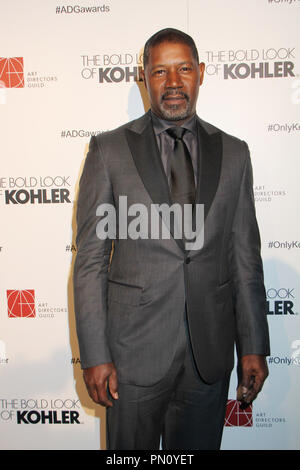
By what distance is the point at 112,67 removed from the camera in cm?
217

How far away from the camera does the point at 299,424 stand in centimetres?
236

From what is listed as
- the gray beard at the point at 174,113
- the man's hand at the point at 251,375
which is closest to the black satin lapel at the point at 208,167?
the gray beard at the point at 174,113

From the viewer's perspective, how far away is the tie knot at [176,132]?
4.82ft

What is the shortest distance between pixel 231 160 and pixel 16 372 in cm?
192

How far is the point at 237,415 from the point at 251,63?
2175mm

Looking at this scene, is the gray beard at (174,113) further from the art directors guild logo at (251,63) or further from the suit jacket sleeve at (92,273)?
the art directors guild logo at (251,63)

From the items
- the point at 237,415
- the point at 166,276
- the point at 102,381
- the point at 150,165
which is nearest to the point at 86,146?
the point at 150,165

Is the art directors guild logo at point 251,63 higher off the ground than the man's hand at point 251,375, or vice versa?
the art directors guild logo at point 251,63

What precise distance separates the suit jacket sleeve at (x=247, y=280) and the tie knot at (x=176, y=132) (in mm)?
304

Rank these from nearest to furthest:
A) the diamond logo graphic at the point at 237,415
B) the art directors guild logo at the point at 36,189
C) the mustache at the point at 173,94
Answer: the mustache at the point at 173,94, the art directors guild logo at the point at 36,189, the diamond logo graphic at the point at 237,415

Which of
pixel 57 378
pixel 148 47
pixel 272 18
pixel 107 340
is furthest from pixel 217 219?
pixel 57 378

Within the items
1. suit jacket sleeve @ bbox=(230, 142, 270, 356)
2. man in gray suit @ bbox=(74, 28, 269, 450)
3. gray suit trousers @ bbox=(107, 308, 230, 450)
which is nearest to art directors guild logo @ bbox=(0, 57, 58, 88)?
man in gray suit @ bbox=(74, 28, 269, 450)

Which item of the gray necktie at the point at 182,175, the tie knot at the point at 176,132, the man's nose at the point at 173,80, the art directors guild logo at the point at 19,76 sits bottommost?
the gray necktie at the point at 182,175

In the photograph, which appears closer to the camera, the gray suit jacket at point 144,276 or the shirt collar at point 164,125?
the gray suit jacket at point 144,276
